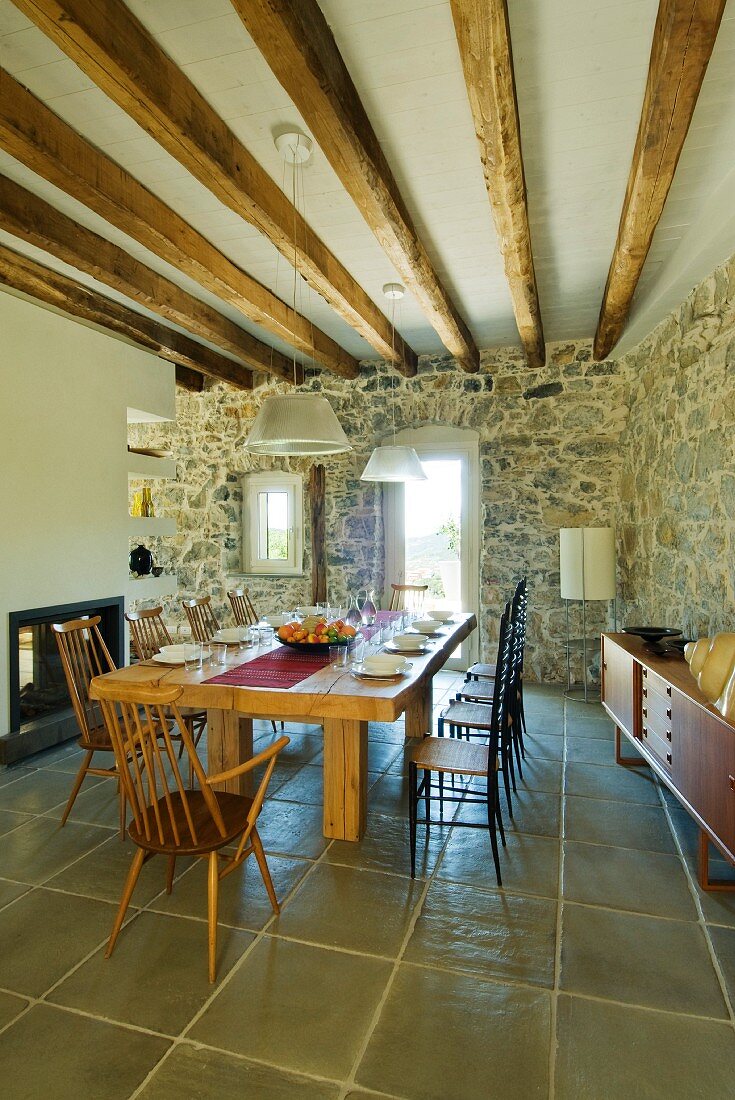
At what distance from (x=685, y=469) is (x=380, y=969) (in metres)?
3.19

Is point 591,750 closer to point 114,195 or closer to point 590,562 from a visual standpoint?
point 590,562

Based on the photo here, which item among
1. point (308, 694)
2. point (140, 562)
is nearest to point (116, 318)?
point (140, 562)

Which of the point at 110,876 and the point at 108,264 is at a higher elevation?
the point at 108,264

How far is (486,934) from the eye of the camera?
7.13 feet

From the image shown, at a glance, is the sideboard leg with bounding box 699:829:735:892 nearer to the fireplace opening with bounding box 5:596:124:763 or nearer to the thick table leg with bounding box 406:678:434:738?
the thick table leg with bounding box 406:678:434:738

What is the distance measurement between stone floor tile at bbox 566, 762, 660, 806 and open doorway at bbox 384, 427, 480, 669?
242 centimetres

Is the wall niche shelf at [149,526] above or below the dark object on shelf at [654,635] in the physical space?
above

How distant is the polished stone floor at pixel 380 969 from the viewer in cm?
162

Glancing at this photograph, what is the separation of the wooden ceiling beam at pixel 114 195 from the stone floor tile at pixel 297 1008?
3084mm

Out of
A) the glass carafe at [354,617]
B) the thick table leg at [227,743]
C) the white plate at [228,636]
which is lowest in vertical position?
the thick table leg at [227,743]

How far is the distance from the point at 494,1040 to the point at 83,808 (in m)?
2.23

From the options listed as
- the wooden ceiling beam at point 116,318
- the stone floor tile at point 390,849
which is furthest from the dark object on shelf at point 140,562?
the stone floor tile at point 390,849

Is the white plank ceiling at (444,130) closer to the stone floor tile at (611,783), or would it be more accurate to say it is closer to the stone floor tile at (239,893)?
the stone floor tile at (611,783)

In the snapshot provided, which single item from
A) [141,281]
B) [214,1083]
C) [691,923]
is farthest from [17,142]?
[691,923]
